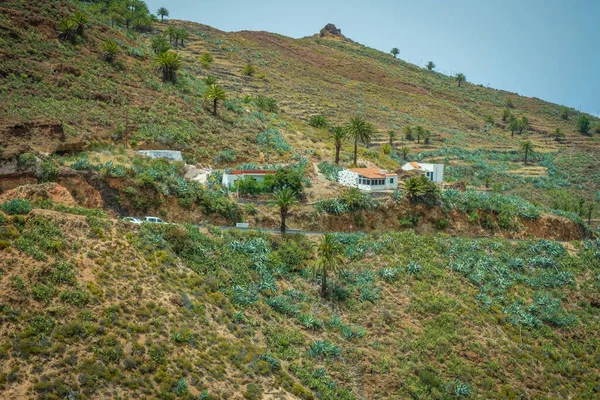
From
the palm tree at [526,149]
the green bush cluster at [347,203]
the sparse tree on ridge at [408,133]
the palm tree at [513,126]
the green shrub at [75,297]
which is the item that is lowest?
the green shrub at [75,297]

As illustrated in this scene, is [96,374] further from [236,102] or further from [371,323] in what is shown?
[236,102]

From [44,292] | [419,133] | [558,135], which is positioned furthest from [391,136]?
[44,292]

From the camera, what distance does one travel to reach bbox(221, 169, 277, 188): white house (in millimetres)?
46125

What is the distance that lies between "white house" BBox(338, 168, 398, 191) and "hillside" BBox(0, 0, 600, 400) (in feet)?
5.50

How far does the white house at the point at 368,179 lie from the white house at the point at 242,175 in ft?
29.3

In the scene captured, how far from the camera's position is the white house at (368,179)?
51219 millimetres

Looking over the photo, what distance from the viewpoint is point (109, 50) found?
5941 centimetres

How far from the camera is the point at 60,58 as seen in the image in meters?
55.0

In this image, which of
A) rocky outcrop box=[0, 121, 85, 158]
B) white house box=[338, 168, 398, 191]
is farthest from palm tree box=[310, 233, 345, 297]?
rocky outcrop box=[0, 121, 85, 158]

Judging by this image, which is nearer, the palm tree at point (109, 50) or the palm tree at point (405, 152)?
the palm tree at point (109, 50)

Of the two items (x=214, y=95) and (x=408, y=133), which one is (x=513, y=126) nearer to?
(x=408, y=133)

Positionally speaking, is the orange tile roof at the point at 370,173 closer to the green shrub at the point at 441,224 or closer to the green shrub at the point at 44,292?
the green shrub at the point at 441,224

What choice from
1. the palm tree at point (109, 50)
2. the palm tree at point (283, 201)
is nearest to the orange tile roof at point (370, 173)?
the palm tree at point (283, 201)

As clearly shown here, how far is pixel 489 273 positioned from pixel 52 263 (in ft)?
102
